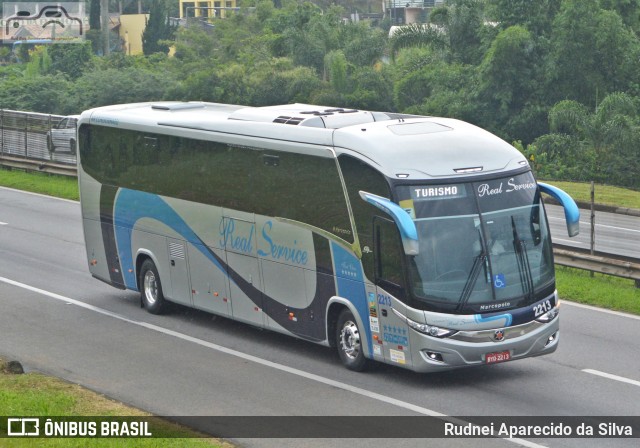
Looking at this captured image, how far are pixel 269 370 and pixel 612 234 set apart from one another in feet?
27.4

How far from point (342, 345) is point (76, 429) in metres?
4.19

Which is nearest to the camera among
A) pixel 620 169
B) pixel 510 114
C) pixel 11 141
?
pixel 620 169

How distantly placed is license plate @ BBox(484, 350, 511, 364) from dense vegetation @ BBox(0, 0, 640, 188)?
20498 mm

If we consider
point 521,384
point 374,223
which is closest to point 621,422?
point 521,384

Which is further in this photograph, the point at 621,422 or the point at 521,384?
the point at 521,384

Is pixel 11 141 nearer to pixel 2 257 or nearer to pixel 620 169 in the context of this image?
pixel 2 257

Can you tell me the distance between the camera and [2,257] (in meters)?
24.4

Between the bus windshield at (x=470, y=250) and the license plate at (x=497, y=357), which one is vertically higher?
the bus windshield at (x=470, y=250)

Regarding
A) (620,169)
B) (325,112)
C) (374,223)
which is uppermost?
(325,112)

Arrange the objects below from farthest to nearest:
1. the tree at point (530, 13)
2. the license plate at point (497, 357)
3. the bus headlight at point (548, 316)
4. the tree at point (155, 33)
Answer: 1. the tree at point (155, 33)
2. the tree at point (530, 13)
3. the bus headlight at point (548, 316)
4. the license plate at point (497, 357)

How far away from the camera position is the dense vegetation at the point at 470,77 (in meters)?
40.8

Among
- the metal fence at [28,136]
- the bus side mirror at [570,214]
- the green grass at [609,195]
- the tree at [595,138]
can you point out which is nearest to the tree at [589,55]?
the tree at [595,138]

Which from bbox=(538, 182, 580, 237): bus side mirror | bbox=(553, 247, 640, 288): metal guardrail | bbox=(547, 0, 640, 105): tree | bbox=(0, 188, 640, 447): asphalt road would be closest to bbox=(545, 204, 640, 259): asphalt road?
bbox=(553, 247, 640, 288): metal guardrail

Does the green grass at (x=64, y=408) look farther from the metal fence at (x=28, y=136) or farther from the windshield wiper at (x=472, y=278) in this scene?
the metal fence at (x=28, y=136)
